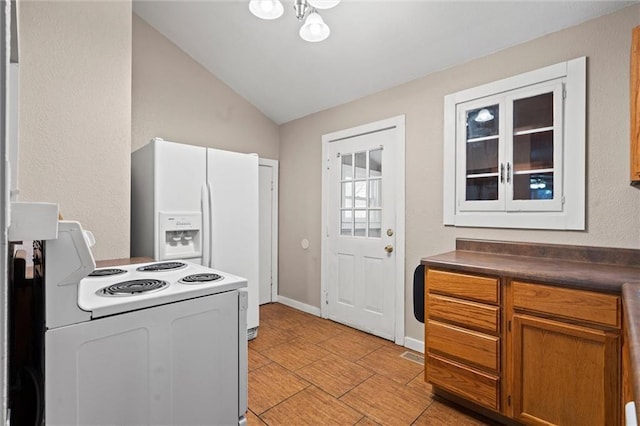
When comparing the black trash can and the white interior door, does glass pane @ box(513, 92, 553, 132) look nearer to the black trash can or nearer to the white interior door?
the black trash can

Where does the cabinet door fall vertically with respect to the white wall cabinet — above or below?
below

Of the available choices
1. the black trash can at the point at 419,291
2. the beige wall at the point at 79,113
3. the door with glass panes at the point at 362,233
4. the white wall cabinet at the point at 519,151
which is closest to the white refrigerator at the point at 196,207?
the beige wall at the point at 79,113

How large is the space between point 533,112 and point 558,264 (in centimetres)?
104

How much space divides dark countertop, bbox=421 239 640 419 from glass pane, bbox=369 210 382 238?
A: 78 cm

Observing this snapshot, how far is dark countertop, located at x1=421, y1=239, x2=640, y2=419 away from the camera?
1378 mm

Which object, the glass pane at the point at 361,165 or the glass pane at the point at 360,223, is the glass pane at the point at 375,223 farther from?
the glass pane at the point at 361,165

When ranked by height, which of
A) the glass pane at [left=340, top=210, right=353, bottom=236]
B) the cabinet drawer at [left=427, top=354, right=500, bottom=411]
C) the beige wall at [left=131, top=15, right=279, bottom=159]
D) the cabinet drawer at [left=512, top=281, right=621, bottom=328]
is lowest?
the cabinet drawer at [left=427, top=354, right=500, bottom=411]

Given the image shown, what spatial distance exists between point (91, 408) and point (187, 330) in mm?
314

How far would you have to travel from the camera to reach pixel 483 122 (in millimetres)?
2350

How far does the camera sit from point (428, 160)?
8.65ft

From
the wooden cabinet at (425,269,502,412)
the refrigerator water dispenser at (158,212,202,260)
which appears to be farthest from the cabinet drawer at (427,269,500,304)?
the refrigerator water dispenser at (158,212,202,260)

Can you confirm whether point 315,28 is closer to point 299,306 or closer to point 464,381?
point 464,381

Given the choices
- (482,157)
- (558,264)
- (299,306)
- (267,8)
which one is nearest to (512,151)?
(482,157)

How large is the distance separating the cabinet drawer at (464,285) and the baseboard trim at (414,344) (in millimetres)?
944
